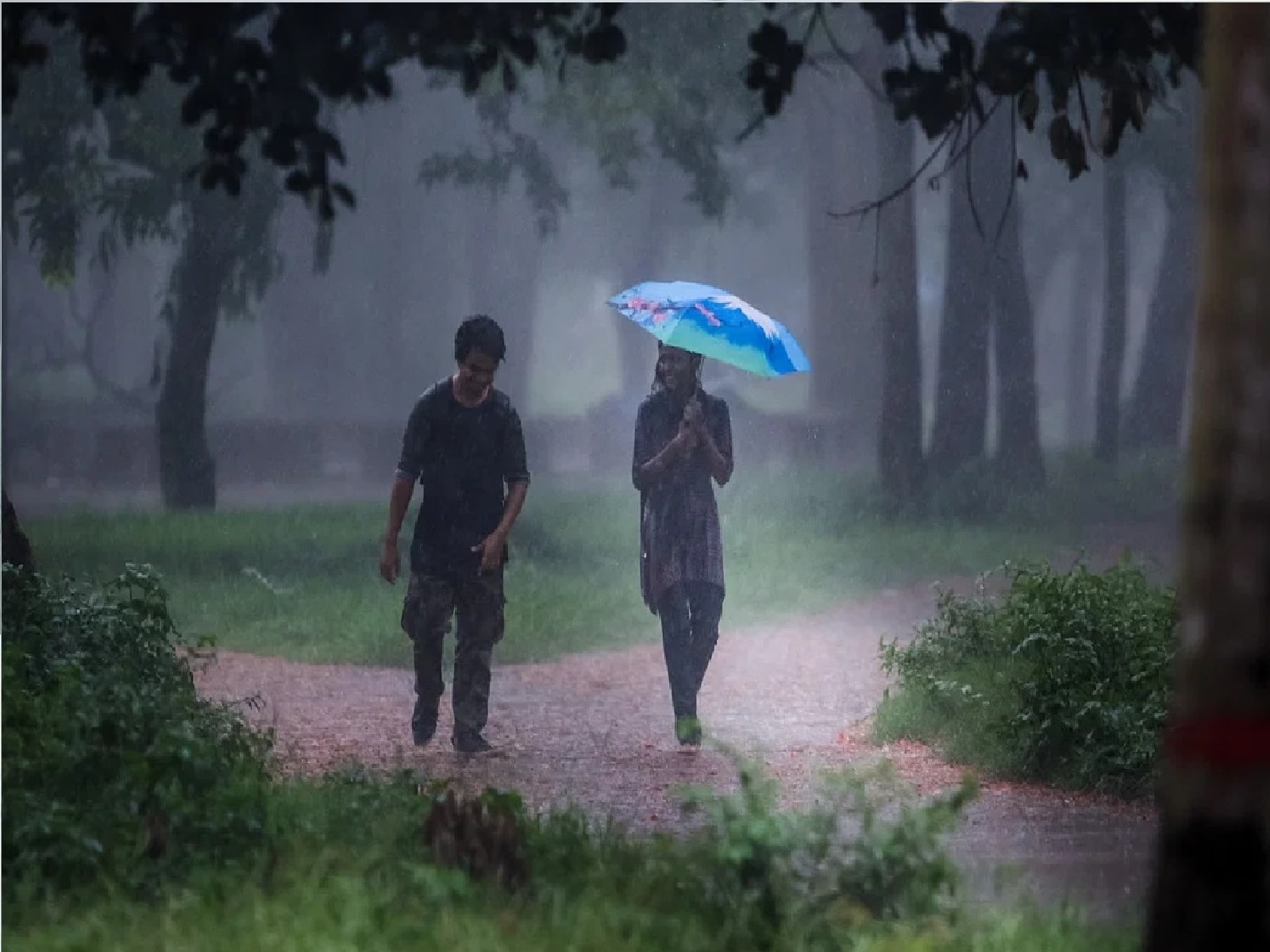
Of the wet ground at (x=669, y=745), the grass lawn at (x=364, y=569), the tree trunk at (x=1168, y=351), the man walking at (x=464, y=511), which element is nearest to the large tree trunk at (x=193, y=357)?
the grass lawn at (x=364, y=569)

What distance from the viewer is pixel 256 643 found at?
10188 mm

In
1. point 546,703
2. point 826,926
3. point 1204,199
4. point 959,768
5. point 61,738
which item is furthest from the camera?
point 546,703

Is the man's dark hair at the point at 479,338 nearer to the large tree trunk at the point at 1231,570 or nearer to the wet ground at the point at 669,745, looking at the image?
the wet ground at the point at 669,745

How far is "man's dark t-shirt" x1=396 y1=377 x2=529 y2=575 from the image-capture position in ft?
24.7

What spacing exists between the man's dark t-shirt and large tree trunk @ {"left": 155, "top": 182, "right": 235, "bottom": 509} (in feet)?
9.10

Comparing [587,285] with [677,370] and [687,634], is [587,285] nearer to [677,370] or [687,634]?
[677,370]

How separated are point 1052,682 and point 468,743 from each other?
2642 millimetres

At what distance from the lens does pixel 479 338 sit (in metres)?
7.39

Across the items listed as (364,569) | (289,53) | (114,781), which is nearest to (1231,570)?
(289,53)

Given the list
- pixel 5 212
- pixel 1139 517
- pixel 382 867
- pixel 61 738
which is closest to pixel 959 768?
pixel 382 867

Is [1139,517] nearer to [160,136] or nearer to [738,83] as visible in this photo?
[738,83]

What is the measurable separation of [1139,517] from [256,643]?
770 centimetres

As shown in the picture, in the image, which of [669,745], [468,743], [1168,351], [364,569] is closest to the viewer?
[468,743]

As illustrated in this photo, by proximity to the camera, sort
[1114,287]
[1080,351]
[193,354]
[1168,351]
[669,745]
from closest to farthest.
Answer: [669,745], [193,354], [1168,351], [1114,287], [1080,351]
